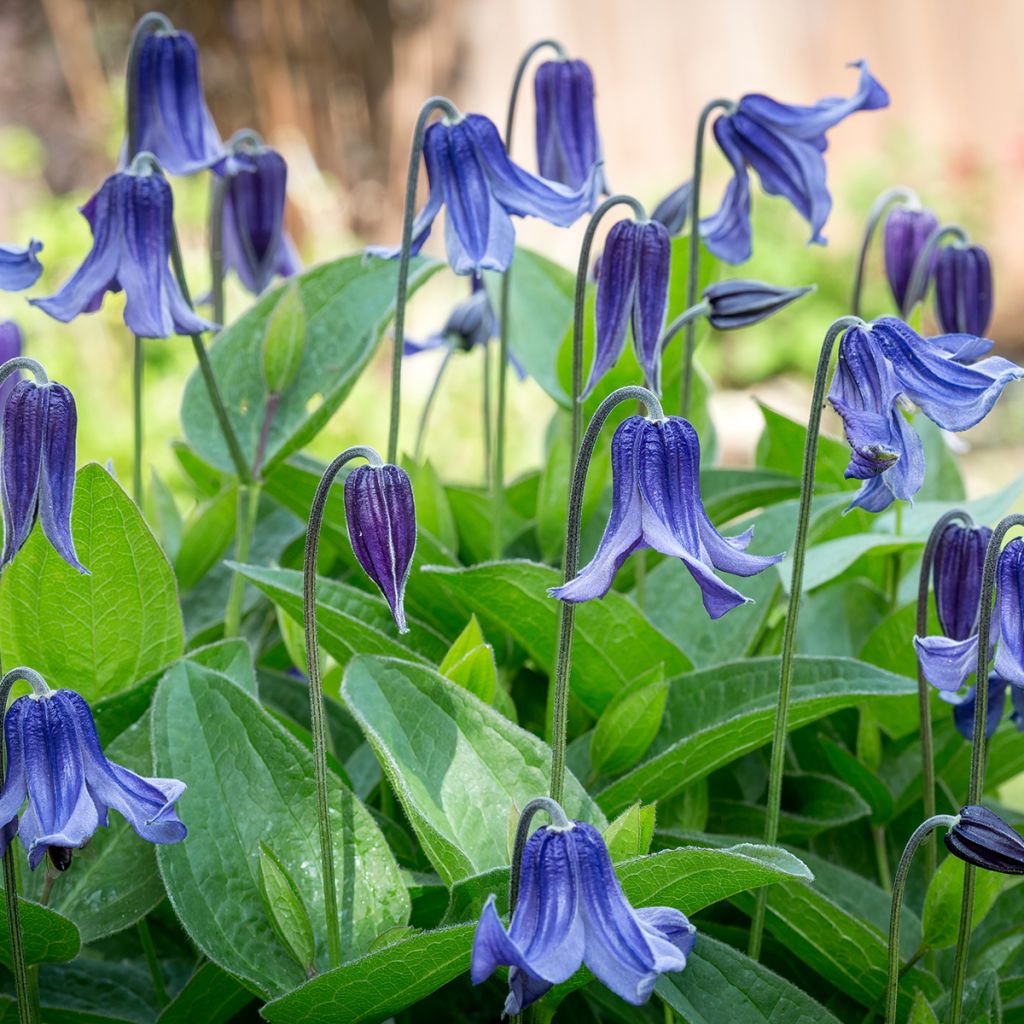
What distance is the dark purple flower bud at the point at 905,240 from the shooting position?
72.1 inches

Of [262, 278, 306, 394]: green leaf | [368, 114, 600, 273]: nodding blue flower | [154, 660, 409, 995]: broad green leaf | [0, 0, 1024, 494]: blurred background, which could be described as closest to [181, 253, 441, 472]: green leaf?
[262, 278, 306, 394]: green leaf

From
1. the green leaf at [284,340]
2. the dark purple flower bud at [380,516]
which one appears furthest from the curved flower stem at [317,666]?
the green leaf at [284,340]

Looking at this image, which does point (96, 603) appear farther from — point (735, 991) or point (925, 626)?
point (925, 626)

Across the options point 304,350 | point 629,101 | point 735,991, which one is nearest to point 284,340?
point 304,350

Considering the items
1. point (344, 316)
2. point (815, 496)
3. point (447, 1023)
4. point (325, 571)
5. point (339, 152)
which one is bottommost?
point (447, 1023)

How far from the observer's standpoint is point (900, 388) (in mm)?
1075

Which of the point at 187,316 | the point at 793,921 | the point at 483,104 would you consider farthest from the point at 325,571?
the point at 483,104

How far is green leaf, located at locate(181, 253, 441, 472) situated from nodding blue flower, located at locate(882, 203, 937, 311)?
647 mm

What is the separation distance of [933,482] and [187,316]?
3.40ft

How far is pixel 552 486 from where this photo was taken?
167 cm

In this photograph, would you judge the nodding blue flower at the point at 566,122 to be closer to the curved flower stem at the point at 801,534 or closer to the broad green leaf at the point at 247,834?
the curved flower stem at the point at 801,534

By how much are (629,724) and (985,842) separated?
37 cm

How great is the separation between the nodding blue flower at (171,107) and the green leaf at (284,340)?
7.8 inches

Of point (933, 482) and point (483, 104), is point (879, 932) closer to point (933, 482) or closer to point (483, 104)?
point (933, 482)
